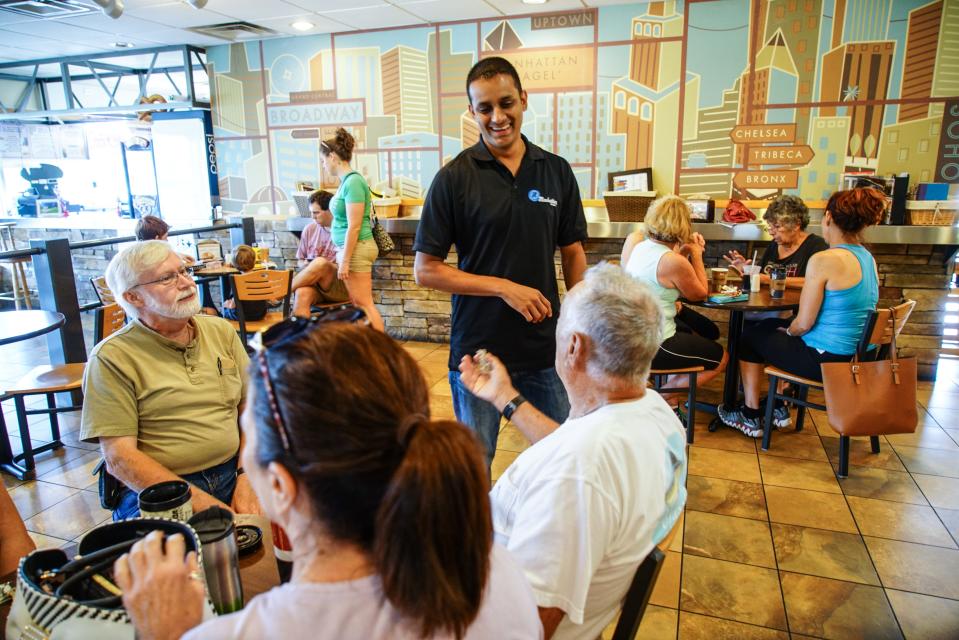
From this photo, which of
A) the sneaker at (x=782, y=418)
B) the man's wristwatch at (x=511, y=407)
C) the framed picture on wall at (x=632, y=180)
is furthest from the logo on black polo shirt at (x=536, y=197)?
the framed picture on wall at (x=632, y=180)

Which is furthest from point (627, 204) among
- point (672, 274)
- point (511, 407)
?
point (511, 407)

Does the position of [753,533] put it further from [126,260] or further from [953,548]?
[126,260]

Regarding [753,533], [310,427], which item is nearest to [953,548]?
[753,533]

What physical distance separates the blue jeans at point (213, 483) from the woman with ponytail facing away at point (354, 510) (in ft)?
3.67

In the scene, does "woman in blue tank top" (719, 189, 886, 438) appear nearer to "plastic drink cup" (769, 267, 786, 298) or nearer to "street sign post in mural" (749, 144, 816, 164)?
"plastic drink cup" (769, 267, 786, 298)

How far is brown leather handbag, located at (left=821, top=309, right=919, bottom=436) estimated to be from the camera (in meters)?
2.83

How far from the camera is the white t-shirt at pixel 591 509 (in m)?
1.05

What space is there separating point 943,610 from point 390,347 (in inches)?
91.4

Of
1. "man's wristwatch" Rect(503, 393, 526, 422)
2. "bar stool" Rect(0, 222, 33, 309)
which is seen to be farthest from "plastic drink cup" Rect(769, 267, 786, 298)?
"bar stool" Rect(0, 222, 33, 309)

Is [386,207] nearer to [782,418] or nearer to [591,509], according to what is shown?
[782,418]

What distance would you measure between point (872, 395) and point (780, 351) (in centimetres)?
53

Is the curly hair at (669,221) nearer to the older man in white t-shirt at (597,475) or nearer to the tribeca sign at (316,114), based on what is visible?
the older man in white t-shirt at (597,475)

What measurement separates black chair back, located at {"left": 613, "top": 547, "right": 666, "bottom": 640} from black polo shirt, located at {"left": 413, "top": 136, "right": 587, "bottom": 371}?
0.98 m

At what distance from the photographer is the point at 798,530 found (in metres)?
2.54
